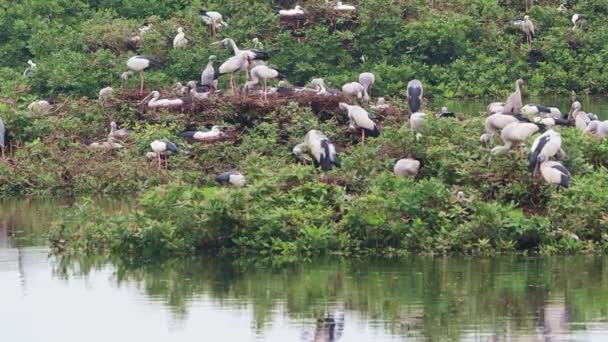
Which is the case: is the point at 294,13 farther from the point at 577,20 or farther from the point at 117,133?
the point at 117,133

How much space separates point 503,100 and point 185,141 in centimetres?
888

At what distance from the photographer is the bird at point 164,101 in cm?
2455

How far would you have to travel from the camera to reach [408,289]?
16172 millimetres

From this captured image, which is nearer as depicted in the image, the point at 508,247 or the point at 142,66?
the point at 508,247

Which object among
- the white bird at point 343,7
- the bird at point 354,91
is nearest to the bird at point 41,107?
the bird at point 354,91

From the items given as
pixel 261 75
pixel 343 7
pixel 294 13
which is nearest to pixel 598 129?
pixel 261 75

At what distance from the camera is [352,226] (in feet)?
58.7

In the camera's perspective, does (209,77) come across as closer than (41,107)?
No

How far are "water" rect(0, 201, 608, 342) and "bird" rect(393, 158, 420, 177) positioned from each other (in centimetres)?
176

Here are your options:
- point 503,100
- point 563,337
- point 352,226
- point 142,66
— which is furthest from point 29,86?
point 563,337

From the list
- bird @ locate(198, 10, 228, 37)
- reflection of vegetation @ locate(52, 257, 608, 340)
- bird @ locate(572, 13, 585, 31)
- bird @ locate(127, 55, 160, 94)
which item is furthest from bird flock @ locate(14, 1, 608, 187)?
bird @ locate(572, 13, 585, 31)

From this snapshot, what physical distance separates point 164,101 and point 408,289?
30.1 feet

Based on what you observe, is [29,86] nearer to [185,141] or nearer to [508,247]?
[185,141]

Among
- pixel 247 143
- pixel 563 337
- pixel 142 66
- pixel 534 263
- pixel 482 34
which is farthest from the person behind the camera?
pixel 482 34
